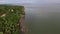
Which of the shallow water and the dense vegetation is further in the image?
the shallow water

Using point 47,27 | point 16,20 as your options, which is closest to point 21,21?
point 16,20

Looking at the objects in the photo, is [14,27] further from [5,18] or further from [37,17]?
[37,17]

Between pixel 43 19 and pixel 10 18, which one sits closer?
pixel 10 18

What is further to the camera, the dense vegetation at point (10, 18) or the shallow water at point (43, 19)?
the shallow water at point (43, 19)
